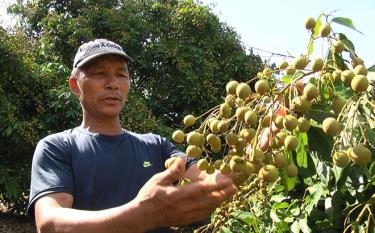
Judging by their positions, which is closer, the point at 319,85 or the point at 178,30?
the point at 319,85

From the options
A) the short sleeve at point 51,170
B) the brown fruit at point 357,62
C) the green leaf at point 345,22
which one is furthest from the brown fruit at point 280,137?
the short sleeve at point 51,170

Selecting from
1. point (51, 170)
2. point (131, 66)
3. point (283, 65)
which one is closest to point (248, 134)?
point (283, 65)

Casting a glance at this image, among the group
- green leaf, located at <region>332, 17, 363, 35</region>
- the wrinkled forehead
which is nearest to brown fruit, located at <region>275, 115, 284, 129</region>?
green leaf, located at <region>332, 17, 363, 35</region>

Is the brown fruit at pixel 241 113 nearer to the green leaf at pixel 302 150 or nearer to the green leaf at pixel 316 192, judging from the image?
the green leaf at pixel 302 150

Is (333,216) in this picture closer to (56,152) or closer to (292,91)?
(292,91)

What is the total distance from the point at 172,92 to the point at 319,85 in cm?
609

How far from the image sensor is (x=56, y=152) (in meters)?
A: 1.38

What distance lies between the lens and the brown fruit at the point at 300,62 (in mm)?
941

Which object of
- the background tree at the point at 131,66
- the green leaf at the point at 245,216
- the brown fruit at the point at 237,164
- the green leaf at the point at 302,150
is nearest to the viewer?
the brown fruit at the point at 237,164

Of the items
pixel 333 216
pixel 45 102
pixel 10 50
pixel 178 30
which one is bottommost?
pixel 333 216

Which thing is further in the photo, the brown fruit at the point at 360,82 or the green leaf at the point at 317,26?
the green leaf at the point at 317,26

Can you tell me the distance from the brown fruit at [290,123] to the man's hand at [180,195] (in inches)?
5.2

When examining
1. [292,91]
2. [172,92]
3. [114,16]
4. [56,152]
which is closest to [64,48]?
[114,16]

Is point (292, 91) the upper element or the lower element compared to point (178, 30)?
lower
